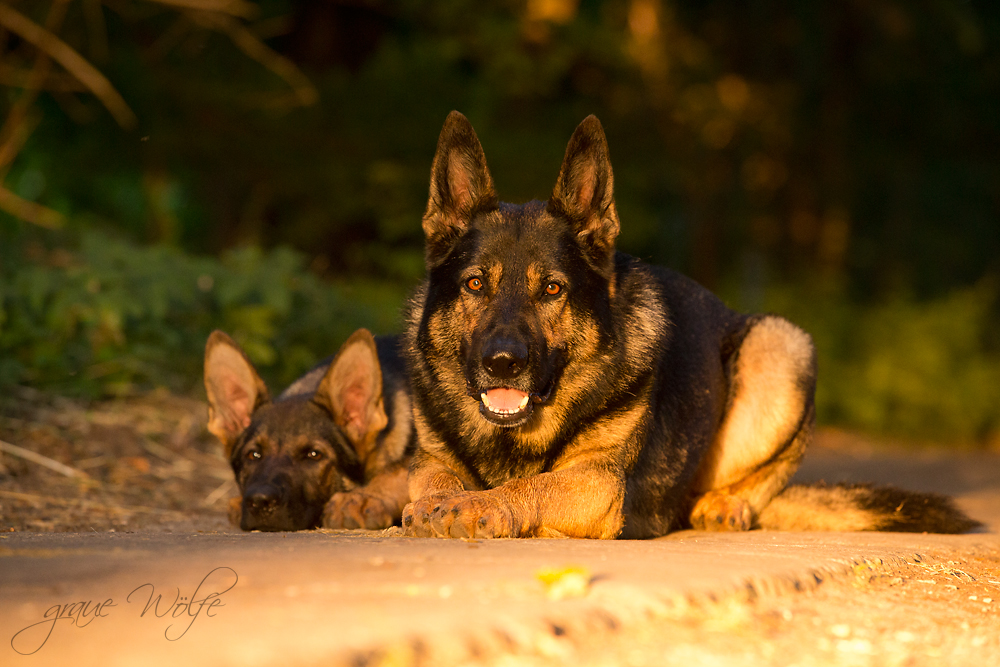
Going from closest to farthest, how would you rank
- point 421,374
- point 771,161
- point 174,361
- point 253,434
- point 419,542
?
point 419,542 < point 421,374 < point 253,434 < point 174,361 < point 771,161

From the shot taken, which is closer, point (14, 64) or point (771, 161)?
point (14, 64)

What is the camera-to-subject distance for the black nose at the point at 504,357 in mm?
4145

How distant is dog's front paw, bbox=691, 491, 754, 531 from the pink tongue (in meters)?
1.76

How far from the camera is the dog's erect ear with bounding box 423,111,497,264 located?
4836 mm

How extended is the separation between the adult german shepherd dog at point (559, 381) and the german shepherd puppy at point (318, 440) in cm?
80

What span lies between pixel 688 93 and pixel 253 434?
14839mm

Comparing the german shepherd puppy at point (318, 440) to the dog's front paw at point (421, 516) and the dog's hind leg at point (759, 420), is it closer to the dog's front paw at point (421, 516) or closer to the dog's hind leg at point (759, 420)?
the dog's front paw at point (421, 516)

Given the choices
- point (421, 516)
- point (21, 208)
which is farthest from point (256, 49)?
point (421, 516)

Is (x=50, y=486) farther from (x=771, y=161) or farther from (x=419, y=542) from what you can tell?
(x=771, y=161)

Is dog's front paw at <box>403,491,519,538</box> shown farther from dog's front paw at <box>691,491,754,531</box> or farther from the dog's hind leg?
the dog's hind leg

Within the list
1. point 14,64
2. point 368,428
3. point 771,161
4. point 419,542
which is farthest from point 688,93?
point 419,542

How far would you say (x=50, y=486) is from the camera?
20.8 feet

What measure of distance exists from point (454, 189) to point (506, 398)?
124 centimetres

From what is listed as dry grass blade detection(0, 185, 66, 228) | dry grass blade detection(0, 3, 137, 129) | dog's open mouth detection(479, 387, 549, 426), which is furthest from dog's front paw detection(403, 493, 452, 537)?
dry grass blade detection(0, 3, 137, 129)
